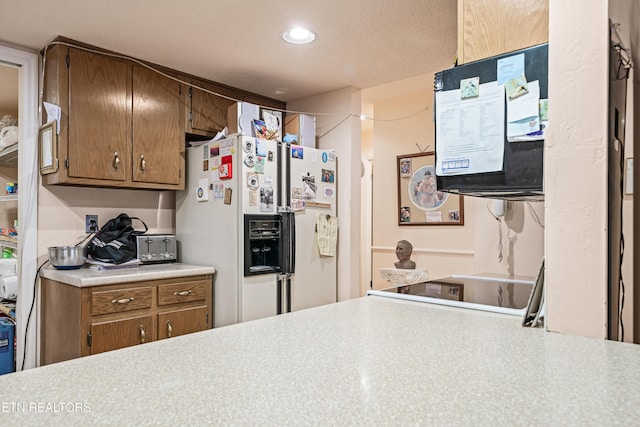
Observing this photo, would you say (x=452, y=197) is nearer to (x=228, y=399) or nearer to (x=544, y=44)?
(x=544, y=44)

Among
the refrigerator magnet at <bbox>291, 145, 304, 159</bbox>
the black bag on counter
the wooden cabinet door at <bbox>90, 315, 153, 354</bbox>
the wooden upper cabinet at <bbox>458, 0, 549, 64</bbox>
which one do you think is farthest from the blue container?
the wooden upper cabinet at <bbox>458, 0, 549, 64</bbox>

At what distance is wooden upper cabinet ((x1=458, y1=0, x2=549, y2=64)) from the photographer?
1.26 metres

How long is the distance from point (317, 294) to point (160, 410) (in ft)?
8.86

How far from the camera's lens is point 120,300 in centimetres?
245

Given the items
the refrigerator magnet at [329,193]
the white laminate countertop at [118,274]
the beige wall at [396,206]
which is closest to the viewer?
the white laminate countertop at [118,274]

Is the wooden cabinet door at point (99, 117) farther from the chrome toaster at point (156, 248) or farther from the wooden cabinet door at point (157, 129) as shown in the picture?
the chrome toaster at point (156, 248)

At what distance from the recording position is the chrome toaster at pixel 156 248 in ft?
9.80

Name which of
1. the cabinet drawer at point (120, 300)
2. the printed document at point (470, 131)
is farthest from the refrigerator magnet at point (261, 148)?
the printed document at point (470, 131)

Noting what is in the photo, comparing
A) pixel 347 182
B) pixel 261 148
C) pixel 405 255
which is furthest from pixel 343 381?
pixel 405 255

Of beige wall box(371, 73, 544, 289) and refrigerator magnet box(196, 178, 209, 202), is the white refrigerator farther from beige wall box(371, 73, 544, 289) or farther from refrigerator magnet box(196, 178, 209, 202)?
beige wall box(371, 73, 544, 289)

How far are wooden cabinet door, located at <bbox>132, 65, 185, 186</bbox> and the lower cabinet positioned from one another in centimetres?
77

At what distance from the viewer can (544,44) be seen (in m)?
1.16

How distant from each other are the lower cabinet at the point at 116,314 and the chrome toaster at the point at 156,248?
16.0 inches

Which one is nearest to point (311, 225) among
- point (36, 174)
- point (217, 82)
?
point (217, 82)
